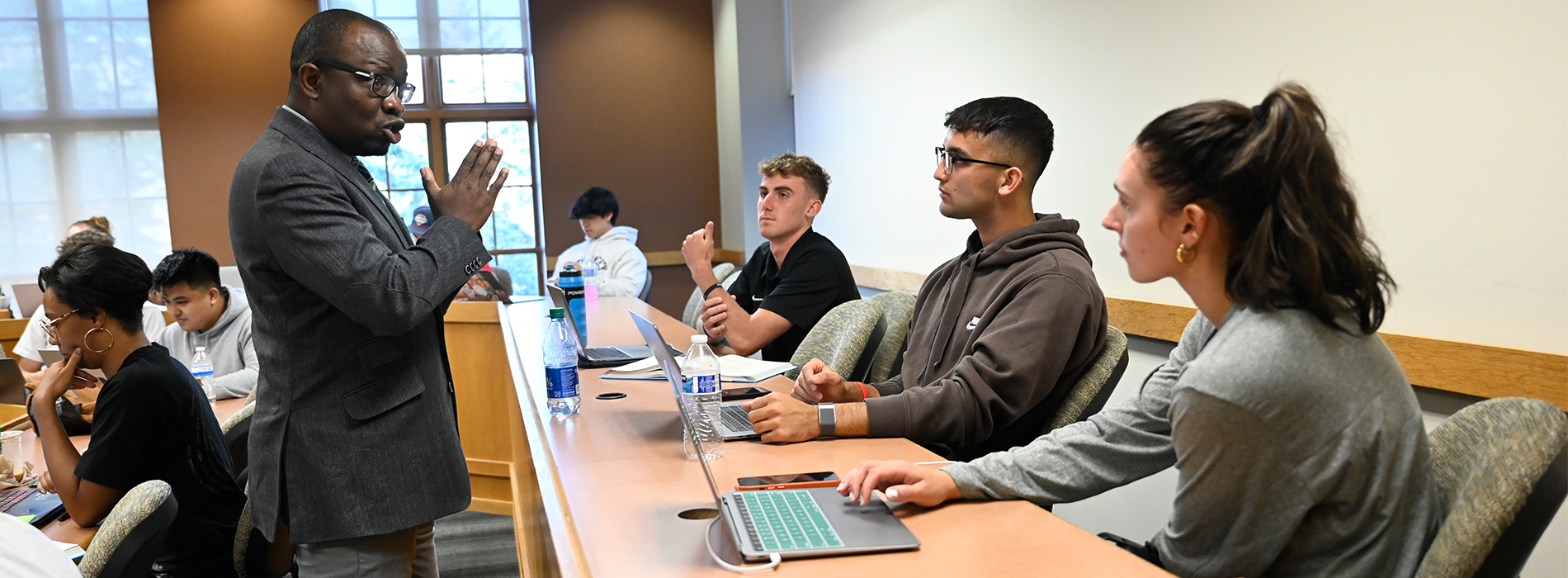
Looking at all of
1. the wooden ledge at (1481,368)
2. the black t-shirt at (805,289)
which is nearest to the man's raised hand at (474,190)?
the black t-shirt at (805,289)

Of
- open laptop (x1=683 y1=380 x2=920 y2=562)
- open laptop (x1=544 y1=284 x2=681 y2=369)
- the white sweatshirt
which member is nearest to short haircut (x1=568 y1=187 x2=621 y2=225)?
the white sweatshirt

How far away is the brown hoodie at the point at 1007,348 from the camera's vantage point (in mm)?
1677

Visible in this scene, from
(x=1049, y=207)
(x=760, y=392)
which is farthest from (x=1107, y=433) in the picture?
Result: (x=1049, y=207)

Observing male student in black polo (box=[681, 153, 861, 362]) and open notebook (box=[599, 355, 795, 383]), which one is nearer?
open notebook (box=[599, 355, 795, 383])

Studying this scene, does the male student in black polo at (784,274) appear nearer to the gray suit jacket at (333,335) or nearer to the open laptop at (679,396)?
the open laptop at (679,396)

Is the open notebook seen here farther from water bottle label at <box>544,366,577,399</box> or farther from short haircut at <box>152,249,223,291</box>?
short haircut at <box>152,249,223,291</box>

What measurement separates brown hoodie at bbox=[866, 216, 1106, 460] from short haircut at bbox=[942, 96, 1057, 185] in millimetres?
135

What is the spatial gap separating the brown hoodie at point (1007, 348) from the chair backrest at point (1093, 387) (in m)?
0.02

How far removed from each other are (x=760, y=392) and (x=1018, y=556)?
3.26ft

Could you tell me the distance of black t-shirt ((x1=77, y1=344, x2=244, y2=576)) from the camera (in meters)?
1.88

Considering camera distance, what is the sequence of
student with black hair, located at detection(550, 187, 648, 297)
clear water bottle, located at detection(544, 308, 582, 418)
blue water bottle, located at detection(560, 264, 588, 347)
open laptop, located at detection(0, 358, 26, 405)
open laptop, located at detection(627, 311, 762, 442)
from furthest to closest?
student with black hair, located at detection(550, 187, 648, 297) < open laptop, located at detection(0, 358, 26, 405) < blue water bottle, located at detection(560, 264, 588, 347) < clear water bottle, located at detection(544, 308, 582, 418) < open laptop, located at detection(627, 311, 762, 442)

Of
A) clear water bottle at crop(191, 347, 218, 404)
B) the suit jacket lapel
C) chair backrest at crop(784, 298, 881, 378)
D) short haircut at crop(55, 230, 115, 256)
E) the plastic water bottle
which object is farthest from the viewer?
the plastic water bottle

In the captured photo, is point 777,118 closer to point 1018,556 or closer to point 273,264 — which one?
point 273,264

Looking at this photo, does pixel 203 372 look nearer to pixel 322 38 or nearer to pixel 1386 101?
pixel 322 38
